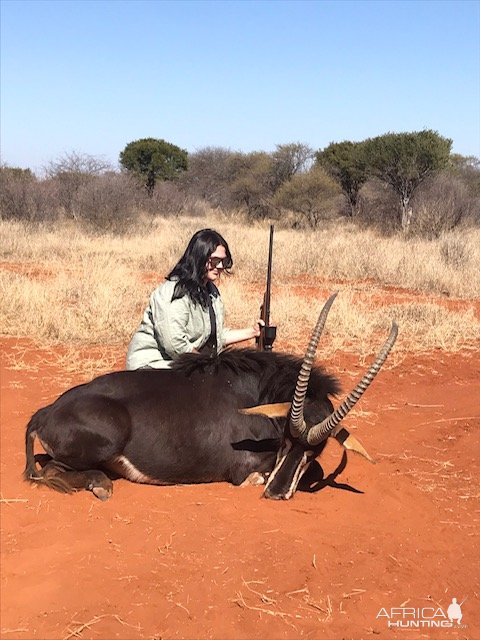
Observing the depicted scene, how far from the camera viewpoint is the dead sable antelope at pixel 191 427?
4.31 meters

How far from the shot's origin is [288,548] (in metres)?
3.76

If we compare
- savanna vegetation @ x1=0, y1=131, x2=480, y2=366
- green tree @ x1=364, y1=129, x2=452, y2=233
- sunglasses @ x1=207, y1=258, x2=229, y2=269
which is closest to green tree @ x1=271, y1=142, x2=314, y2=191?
savanna vegetation @ x1=0, y1=131, x2=480, y2=366

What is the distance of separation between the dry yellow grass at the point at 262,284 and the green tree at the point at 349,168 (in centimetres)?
1063

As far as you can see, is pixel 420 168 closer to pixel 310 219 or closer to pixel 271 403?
pixel 310 219

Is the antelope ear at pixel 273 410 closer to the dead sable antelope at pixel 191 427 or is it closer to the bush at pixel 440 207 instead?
the dead sable antelope at pixel 191 427

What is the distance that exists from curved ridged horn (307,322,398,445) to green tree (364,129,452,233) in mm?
23265

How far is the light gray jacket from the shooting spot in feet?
16.2

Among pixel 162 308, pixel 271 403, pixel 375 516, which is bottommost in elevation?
pixel 375 516

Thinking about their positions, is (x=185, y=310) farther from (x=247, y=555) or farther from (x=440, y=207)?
(x=440, y=207)

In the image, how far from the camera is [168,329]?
4.93 metres

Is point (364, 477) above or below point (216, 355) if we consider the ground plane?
below

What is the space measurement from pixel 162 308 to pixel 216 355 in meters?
0.52

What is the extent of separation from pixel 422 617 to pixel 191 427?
1882 mm

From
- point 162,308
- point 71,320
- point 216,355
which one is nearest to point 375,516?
point 216,355
